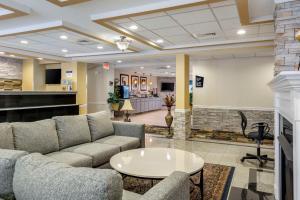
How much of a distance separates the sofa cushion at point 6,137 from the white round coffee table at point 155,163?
1.22 metres

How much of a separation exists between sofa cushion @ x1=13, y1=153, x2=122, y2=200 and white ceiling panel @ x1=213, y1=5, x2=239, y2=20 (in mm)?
2914

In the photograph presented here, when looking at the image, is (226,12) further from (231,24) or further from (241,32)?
(241,32)

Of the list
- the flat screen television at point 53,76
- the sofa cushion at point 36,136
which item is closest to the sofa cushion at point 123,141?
the sofa cushion at point 36,136

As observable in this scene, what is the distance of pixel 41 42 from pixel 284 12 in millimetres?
5146

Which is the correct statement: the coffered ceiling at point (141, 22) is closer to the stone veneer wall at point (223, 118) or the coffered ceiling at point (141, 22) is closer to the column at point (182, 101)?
the column at point (182, 101)

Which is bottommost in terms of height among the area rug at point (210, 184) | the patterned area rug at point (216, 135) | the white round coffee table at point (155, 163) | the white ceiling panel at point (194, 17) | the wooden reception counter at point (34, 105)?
the area rug at point (210, 184)

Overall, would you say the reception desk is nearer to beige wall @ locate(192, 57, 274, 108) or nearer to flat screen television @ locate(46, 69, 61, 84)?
flat screen television @ locate(46, 69, 61, 84)

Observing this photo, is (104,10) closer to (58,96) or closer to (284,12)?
(284,12)

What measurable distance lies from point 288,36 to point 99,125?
3151 mm

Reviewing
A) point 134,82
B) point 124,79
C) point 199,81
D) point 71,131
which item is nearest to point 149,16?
point 71,131

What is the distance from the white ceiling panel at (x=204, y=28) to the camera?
388cm

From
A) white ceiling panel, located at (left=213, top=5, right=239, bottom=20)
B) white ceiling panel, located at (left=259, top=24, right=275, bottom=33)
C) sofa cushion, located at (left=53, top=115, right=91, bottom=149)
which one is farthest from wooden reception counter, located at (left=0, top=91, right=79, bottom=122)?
white ceiling panel, located at (left=259, top=24, right=275, bottom=33)

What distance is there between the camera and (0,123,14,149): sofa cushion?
8.28 feet

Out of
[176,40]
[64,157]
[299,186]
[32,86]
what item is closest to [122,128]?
[64,157]
